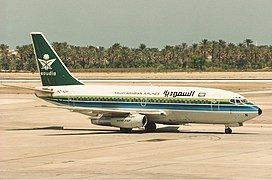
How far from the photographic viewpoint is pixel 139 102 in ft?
177

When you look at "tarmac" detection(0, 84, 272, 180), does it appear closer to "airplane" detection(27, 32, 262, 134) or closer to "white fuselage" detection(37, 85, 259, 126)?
"airplane" detection(27, 32, 262, 134)

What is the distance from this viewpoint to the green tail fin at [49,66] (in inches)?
2279

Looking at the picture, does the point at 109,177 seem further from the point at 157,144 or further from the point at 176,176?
the point at 157,144

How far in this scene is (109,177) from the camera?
31578 mm

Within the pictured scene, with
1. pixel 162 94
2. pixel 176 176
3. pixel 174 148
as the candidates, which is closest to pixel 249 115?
pixel 162 94

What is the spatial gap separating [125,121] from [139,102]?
1709 millimetres

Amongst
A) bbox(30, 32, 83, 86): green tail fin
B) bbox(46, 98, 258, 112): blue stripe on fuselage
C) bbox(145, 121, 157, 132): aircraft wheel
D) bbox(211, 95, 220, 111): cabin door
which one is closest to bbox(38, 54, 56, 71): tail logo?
bbox(30, 32, 83, 86): green tail fin

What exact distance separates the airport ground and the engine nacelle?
0.72 metres

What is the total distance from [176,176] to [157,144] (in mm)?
13791

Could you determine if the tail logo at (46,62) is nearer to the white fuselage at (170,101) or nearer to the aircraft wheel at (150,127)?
the white fuselage at (170,101)

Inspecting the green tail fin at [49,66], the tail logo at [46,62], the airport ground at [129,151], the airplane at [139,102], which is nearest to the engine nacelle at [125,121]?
the airplane at [139,102]

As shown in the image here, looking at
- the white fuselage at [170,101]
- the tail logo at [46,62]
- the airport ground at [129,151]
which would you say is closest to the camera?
the airport ground at [129,151]

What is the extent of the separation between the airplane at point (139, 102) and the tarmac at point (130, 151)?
1036 millimetres

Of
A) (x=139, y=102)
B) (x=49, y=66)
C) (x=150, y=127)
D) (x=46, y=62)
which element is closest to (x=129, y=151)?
(x=139, y=102)
